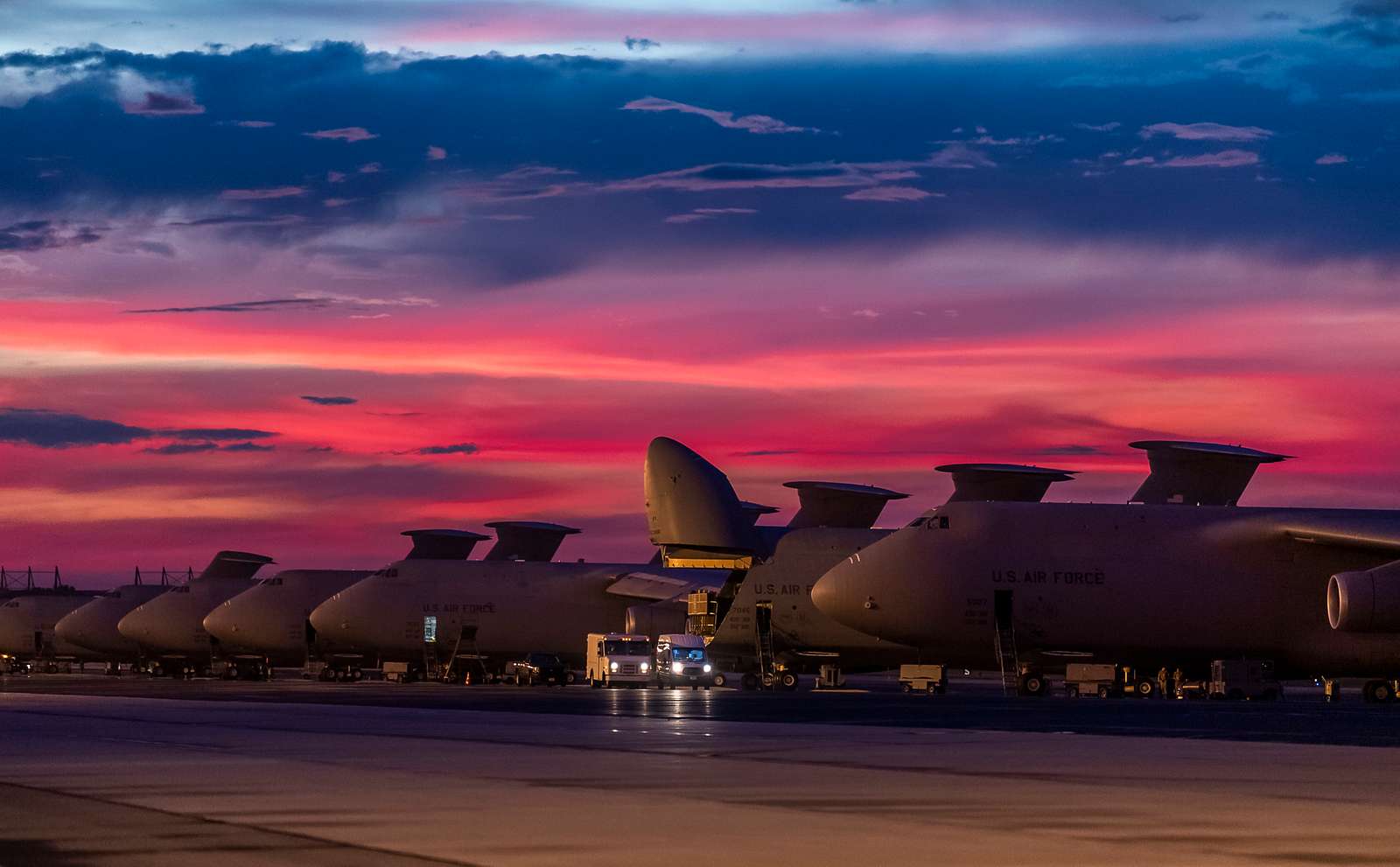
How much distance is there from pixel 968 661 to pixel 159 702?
31035 mm

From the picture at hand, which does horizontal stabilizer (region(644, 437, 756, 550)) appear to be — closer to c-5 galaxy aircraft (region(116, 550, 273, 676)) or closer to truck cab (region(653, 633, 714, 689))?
truck cab (region(653, 633, 714, 689))

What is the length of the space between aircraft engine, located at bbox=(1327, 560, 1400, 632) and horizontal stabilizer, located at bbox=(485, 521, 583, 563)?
7628cm

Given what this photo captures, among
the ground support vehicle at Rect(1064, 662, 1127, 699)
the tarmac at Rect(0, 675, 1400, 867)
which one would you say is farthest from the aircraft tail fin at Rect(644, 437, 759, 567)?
the tarmac at Rect(0, 675, 1400, 867)

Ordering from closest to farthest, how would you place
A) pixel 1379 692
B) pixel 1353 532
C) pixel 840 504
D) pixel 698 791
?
pixel 698 791, pixel 1353 532, pixel 1379 692, pixel 840 504

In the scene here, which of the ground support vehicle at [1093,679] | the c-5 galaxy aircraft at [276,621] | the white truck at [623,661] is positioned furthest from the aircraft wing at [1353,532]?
the c-5 galaxy aircraft at [276,621]

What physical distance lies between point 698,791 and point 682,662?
68.3 meters

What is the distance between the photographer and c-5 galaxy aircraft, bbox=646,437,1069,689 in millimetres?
84188

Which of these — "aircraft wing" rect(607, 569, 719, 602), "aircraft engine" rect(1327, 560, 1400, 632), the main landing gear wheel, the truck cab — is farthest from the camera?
"aircraft wing" rect(607, 569, 719, 602)

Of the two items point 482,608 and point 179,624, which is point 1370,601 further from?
point 179,624

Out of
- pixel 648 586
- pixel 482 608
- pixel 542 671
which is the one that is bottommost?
pixel 542 671

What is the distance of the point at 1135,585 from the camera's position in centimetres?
7081

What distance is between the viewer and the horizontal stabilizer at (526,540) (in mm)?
133250

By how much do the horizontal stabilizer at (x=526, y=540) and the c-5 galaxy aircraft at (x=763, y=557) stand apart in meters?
34.0

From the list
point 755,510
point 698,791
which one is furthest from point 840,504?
point 698,791
